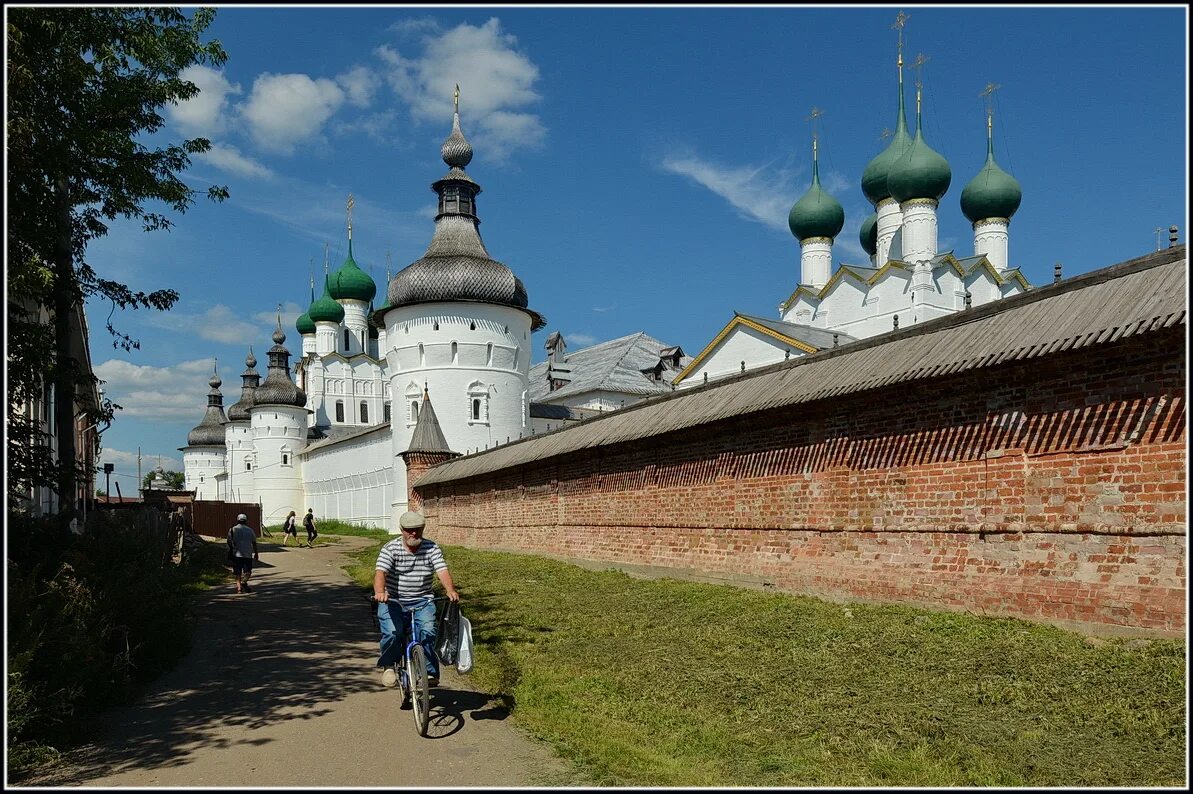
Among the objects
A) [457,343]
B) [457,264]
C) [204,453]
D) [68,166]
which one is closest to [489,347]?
[457,343]

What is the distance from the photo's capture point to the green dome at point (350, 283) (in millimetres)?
59344

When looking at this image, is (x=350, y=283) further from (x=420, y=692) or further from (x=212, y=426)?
(x=420, y=692)

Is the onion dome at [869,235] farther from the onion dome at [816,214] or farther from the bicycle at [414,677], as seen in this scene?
the bicycle at [414,677]

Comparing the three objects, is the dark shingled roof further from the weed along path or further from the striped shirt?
the weed along path

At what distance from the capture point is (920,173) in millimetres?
36281

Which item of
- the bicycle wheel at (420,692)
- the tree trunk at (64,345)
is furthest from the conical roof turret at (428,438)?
the bicycle wheel at (420,692)

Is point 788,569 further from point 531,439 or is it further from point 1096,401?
point 531,439

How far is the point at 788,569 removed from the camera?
9766 mm

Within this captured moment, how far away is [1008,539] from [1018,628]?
2.62 ft

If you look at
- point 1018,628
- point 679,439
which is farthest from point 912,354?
point 679,439

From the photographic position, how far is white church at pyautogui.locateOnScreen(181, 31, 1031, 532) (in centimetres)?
3228

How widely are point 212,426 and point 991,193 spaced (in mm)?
56212

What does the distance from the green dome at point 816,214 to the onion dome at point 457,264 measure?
50.6 ft

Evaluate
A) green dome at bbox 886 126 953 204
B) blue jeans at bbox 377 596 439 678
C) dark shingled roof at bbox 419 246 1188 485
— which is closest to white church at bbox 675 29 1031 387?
green dome at bbox 886 126 953 204
